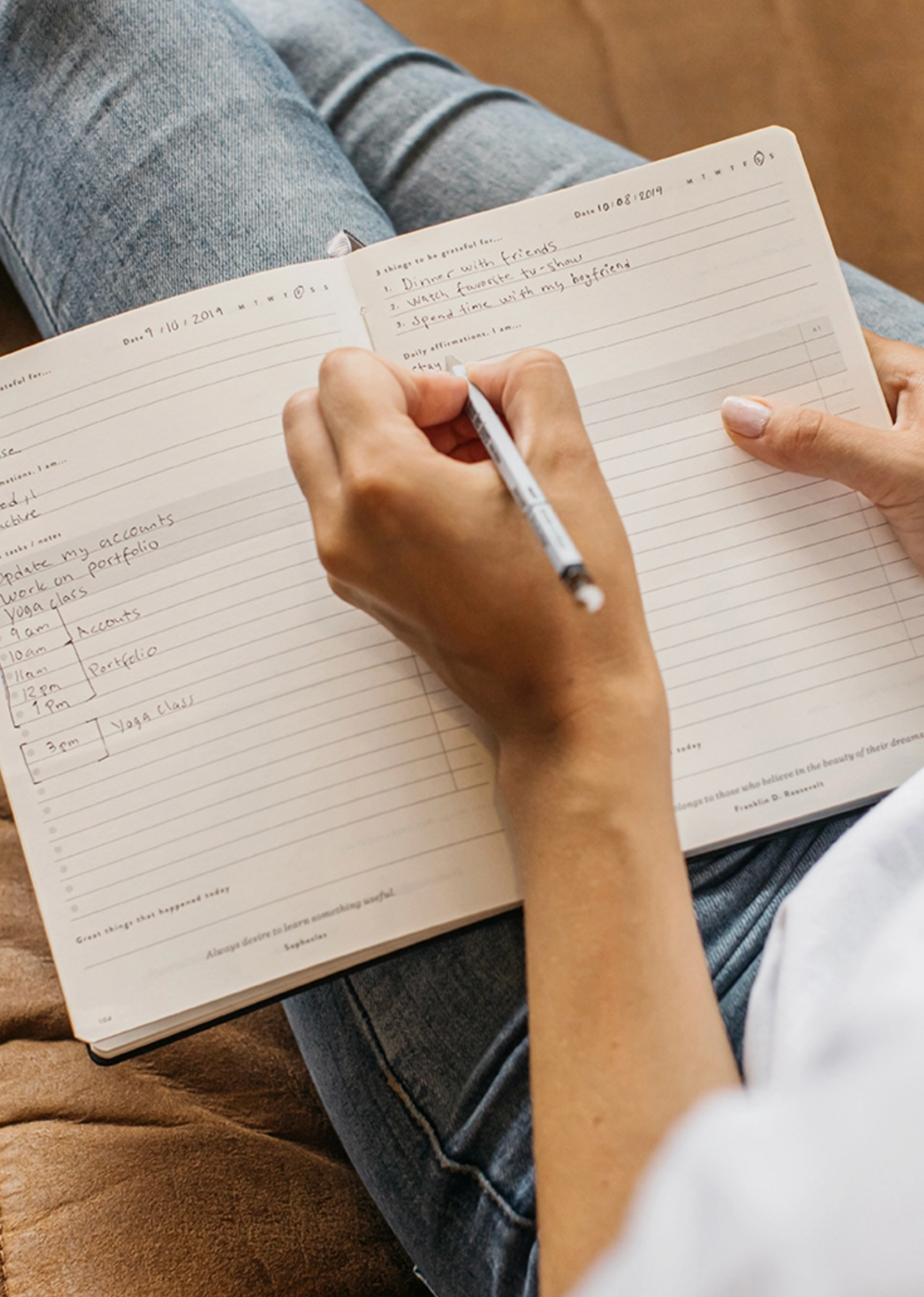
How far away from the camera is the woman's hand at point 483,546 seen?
0.32 meters

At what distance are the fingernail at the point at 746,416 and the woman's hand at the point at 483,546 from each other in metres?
0.11

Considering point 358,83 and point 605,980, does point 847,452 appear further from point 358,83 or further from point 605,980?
point 358,83

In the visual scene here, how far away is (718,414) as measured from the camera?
443 millimetres

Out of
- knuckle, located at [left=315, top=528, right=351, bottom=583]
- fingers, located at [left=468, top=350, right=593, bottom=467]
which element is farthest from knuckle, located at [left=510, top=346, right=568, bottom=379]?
knuckle, located at [left=315, top=528, right=351, bottom=583]

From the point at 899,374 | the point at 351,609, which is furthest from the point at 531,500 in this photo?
the point at 899,374

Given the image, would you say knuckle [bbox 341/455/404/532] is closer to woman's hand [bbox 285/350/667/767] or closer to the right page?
woman's hand [bbox 285/350/667/767]

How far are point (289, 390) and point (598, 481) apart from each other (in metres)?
0.17

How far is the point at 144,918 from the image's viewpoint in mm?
403

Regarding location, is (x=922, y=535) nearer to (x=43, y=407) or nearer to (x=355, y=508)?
(x=355, y=508)

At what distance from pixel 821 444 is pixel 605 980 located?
269 millimetres

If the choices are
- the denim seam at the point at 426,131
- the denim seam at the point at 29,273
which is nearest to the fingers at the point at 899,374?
the denim seam at the point at 426,131

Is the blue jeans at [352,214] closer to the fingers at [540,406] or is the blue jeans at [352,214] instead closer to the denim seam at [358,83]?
the denim seam at [358,83]

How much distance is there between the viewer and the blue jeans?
1.39 ft

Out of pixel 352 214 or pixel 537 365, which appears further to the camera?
pixel 352 214
